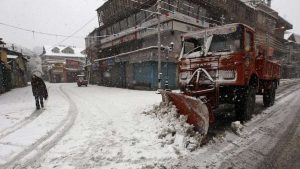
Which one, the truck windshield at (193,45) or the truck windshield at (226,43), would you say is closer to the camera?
the truck windshield at (226,43)

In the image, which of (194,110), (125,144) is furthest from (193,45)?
(125,144)

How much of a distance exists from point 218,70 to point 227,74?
0.29m

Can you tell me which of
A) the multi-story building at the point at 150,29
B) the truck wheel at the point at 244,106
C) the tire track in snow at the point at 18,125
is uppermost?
the multi-story building at the point at 150,29

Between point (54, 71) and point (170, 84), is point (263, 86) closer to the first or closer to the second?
point (170, 84)

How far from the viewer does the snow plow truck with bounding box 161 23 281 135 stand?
6.56m

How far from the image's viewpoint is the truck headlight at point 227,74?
6730 millimetres

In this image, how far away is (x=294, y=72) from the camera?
52.0 m

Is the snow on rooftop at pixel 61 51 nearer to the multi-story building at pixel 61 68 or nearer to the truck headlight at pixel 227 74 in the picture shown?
the multi-story building at pixel 61 68

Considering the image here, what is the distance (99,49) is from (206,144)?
119 feet

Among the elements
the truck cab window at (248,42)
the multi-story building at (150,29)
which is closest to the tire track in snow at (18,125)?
the truck cab window at (248,42)

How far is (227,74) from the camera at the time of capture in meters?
6.81

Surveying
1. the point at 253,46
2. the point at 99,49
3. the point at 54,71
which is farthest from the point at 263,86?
the point at 54,71

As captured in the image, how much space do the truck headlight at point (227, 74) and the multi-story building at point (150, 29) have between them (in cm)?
1114

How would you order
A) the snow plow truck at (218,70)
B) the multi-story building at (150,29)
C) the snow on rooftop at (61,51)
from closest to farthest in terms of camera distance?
the snow plow truck at (218,70) → the multi-story building at (150,29) → the snow on rooftop at (61,51)
